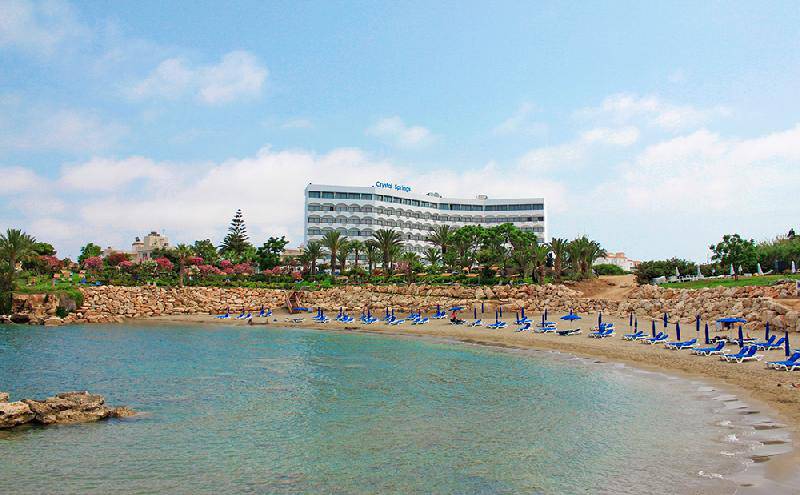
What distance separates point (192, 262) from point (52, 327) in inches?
1154

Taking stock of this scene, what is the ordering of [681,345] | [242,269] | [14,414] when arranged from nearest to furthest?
1. [14,414]
2. [681,345]
3. [242,269]

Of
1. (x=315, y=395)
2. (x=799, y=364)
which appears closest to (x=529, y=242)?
(x=799, y=364)

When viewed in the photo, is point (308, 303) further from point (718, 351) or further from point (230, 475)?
point (230, 475)

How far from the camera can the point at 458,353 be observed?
36812 mm

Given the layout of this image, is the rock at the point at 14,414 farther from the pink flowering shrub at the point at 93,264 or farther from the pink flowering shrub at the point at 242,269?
the pink flowering shrub at the point at 93,264

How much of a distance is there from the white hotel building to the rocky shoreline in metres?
90.1

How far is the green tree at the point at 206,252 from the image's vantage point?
8594 cm

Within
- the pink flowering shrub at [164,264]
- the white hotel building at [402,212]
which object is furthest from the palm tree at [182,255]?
the white hotel building at [402,212]

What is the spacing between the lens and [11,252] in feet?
195

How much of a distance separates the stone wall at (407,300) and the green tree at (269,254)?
16383 mm

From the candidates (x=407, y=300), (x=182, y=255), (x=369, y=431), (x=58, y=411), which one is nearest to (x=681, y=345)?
(x=369, y=431)

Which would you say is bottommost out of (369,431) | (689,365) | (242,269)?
(369,431)

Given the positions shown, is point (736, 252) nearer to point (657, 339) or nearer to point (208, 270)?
point (657, 339)

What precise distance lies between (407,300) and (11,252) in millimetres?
45734
